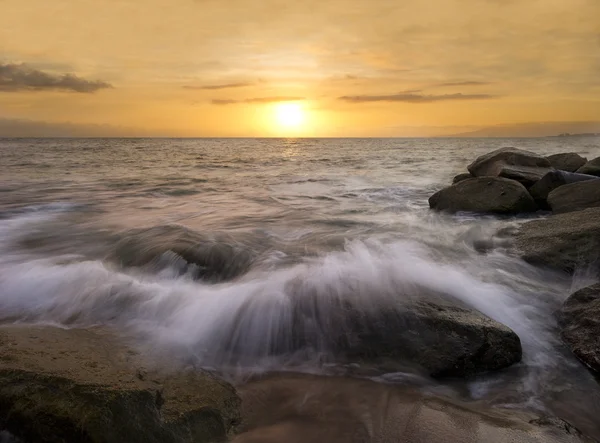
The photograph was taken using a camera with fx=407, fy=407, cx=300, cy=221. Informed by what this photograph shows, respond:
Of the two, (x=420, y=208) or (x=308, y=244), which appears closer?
(x=308, y=244)

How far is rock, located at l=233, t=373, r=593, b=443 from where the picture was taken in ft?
7.91

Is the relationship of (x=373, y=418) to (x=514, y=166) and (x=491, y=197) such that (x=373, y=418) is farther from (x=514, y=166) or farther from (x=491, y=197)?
(x=514, y=166)

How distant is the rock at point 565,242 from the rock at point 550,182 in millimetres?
2949

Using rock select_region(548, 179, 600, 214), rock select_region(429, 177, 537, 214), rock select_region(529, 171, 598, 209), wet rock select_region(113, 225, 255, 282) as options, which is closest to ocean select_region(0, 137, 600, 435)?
wet rock select_region(113, 225, 255, 282)

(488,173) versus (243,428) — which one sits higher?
(488,173)

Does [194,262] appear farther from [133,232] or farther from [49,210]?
[49,210]

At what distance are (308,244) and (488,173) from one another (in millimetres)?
6474

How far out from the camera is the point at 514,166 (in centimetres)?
1045

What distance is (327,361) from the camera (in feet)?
11.1

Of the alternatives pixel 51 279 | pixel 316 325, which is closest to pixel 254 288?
pixel 316 325

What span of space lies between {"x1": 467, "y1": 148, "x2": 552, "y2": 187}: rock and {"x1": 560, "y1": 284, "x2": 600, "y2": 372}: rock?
6.48m

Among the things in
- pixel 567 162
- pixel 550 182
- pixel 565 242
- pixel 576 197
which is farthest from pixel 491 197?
pixel 567 162

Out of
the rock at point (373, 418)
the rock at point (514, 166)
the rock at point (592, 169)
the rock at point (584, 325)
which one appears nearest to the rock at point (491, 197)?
the rock at point (514, 166)

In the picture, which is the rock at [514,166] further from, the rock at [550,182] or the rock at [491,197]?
the rock at [491,197]
